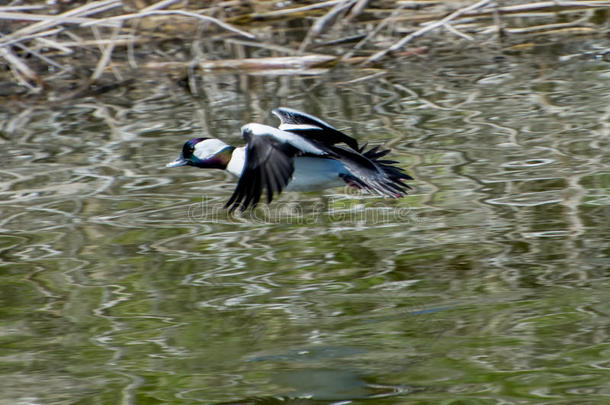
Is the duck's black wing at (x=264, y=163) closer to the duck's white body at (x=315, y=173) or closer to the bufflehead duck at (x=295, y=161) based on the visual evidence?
the bufflehead duck at (x=295, y=161)

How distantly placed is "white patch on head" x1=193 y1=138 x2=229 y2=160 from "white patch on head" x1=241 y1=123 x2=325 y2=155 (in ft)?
3.32

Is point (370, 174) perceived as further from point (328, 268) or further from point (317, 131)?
point (328, 268)

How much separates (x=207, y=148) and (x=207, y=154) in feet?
0.12

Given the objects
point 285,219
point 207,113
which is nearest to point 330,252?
point 285,219

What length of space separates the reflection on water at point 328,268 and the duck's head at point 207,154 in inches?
10.5

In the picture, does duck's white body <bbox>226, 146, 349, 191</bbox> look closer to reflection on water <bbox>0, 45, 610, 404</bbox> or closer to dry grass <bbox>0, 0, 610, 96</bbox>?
reflection on water <bbox>0, 45, 610, 404</bbox>

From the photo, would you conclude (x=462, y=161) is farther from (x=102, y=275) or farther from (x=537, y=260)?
(x=102, y=275)

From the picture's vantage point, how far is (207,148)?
6055mm

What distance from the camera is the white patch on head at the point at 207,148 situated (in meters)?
6.02

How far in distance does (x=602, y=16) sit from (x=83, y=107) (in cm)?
603

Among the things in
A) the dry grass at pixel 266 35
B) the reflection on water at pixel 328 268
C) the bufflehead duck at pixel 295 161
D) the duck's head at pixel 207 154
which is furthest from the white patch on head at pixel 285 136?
the dry grass at pixel 266 35

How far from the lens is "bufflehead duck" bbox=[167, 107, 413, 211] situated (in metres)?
4.71

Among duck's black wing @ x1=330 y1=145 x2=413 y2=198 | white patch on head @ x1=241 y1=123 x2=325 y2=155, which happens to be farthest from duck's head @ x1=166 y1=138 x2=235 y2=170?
white patch on head @ x1=241 y1=123 x2=325 y2=155

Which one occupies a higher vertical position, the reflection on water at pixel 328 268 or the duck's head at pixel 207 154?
the duck's head at pixel 207 154
